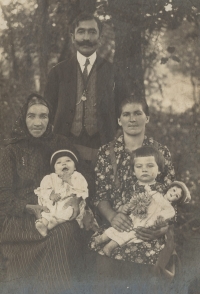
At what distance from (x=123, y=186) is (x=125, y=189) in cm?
4

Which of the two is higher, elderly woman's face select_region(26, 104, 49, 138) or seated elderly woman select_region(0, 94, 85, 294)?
elderly woman's face select_region(26, 104, 49, 138)

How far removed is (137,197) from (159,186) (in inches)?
11.3

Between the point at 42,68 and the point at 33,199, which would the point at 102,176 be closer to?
the point at 33,199

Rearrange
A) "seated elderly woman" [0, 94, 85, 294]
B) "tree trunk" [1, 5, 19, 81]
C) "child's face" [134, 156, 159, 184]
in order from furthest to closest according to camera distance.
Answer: "tree trunk" [1, 5, 19, 81] → "child's face" [134, 156, 159, 184] → "seated elderly woman" [0, 94, 85, 294]

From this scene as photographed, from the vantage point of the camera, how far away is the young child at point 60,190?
624 cm

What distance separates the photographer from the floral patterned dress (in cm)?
618

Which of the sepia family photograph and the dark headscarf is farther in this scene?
the dark headscarf

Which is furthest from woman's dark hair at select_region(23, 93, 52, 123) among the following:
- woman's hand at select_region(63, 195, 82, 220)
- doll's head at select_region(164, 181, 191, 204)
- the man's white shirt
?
doll's head at select_region(164, 181, 191, 204)

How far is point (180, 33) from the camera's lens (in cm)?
641

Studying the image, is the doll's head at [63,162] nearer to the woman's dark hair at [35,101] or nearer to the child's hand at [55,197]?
the child's hand at [55,197]

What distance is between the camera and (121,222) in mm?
6191

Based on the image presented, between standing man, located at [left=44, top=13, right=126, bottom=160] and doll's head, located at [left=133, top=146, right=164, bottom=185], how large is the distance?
398 mm

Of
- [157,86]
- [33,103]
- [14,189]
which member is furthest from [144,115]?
[14,189]

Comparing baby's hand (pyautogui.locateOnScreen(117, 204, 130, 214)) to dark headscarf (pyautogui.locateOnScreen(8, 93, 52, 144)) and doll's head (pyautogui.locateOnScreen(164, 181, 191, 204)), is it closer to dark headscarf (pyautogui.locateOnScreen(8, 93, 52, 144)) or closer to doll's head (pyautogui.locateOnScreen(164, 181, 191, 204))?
doll's head (pyautogui.locateOnScreen(164, 181, 191, 204))
